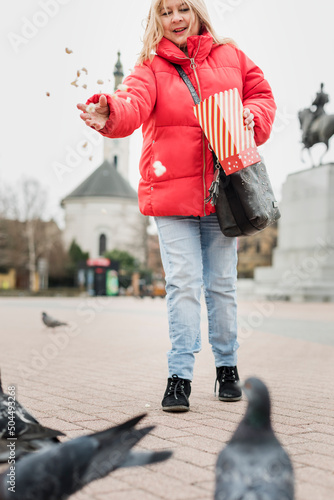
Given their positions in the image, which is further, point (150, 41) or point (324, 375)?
point (324, 375)

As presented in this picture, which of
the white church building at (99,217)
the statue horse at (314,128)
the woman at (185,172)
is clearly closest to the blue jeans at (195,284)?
the woman at (185,172)

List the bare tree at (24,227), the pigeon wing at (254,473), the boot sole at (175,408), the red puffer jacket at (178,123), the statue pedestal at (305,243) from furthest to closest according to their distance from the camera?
the bare tree at (24,227)
the statue pedestal at (305,243)
the red puffer jacket at (178,123)
the boot sole at (175,408)
the pigeon wing at (254,473)

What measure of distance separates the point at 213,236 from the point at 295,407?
3.62 ft

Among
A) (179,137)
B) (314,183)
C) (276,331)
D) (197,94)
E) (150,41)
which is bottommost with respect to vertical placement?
(276,331)

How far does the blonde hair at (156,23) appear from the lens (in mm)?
3459

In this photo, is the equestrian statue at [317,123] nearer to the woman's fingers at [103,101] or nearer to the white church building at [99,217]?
the woman's fingers at [103,101]

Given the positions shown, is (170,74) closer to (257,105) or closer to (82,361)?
(257,105)

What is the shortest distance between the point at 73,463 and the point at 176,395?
1865mm

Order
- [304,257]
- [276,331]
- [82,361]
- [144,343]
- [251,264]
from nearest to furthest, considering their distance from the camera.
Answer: [82,361], [144,343], [276,331], [304,257], [251,264]

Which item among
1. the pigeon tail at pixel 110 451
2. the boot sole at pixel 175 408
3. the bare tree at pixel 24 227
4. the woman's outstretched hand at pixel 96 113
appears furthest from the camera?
the bare tree at pixel 24 227

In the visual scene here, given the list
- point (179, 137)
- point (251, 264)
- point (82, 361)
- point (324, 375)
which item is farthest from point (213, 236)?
point (251, 264)

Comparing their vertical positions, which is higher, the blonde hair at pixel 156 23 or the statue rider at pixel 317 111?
the statue rider at pixel 317 111

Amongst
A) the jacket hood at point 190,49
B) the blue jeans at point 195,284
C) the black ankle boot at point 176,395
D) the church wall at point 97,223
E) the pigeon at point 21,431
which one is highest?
the church wall at point 97,223

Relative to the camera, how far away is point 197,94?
3.46 m
